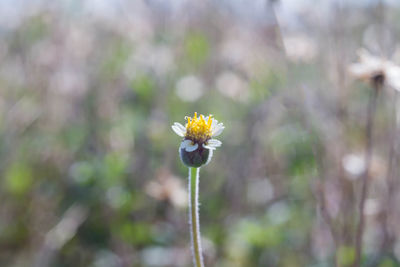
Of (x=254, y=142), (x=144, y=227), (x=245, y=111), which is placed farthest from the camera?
(x=245, y=111)

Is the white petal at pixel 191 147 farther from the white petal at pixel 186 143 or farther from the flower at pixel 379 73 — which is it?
the flower at pixel 379 73

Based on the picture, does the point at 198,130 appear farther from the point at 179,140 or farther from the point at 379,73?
the point at 179,140

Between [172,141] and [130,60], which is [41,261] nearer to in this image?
[172,141]

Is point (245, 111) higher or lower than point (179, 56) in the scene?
lower

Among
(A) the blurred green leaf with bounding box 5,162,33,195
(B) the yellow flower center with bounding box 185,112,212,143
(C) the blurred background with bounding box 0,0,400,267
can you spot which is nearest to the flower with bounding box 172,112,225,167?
(B) the yellow flower center with bounding box 185,112,212,143

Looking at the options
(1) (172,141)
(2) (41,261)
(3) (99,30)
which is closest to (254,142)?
(1) (172,141)

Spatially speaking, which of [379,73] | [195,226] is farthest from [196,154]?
[379,73]
